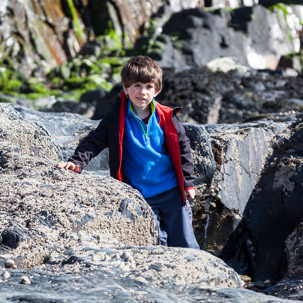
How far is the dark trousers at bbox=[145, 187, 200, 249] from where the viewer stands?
10.6ft

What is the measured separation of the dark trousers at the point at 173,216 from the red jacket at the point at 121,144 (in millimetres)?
73

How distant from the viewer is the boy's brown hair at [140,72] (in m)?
3.09

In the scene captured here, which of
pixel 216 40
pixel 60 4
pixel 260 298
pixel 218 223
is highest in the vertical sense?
pixel 60 4

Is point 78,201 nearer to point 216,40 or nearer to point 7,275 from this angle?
point 7,275

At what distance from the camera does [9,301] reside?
1724mm

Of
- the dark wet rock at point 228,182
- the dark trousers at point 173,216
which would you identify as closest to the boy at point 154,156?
the dark trousers at point 173,216

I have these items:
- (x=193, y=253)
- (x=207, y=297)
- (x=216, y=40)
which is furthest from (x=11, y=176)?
(x=216, y=40)

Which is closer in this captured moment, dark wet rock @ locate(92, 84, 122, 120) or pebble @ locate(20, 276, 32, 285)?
pebble @ locate(20, 276, 32, 285)

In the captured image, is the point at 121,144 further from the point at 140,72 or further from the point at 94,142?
the point at 140,72

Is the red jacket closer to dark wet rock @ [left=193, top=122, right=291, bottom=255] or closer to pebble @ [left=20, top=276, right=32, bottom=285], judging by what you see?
dark wet rock @ [left=193, top=122, right=291, bottom=255]

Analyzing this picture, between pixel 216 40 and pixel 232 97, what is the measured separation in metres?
13.3

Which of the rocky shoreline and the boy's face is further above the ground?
the boy's face

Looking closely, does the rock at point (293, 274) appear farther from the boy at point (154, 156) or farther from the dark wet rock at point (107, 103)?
the dark wet rock at point (107, 103)

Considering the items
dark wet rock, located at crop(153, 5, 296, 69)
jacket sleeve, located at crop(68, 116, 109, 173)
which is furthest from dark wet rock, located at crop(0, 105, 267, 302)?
dark wet rock, located at crop(153, 5, 296, 69)
